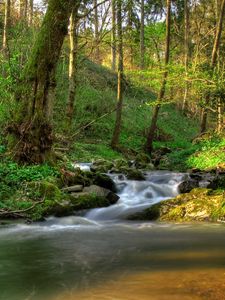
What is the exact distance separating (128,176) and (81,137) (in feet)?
26.2

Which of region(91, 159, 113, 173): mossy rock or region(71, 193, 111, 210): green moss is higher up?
region(91, 159, 113, 173): mossy rock

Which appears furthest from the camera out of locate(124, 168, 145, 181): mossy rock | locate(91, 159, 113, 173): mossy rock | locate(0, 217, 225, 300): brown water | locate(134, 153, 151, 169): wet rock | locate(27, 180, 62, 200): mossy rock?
locate(134, 153, 151, 169): wet rock

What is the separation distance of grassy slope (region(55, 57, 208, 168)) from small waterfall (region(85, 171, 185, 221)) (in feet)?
9.09

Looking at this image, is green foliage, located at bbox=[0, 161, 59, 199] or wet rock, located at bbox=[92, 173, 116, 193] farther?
wet rock, located at bbox=[92, 173, 116, 193]

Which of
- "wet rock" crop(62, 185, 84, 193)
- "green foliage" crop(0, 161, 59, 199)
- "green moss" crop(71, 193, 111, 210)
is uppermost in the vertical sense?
"green foliage" crop(0, 161, 59, 199)

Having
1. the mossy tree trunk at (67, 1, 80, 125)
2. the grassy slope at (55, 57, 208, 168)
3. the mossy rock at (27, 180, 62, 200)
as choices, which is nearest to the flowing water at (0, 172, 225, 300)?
the mossy rock at (27, 180, 62, 200)

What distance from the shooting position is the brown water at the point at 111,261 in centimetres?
539

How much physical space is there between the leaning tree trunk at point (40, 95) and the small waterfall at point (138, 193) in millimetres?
2460

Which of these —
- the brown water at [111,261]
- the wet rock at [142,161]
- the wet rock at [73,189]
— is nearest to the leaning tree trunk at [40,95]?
the wet rock at [73,189]

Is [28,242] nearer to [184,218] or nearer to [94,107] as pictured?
[184,218]

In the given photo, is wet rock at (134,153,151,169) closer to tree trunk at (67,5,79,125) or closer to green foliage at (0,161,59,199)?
tree trunk at (67,5,79,125)

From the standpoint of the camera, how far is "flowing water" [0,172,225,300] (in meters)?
5.41

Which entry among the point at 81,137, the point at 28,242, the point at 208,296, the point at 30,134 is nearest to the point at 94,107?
the point at 81,137

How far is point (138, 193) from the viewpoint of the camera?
1323 centimetres
